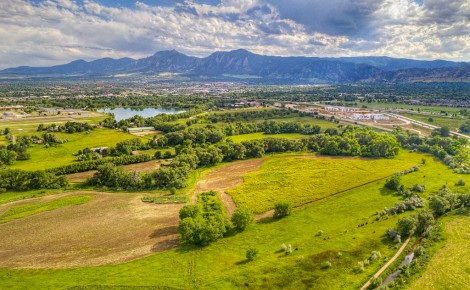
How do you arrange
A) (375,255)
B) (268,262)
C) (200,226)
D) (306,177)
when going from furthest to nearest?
(306,177)
(200,226)
(375,255)
(268,262)

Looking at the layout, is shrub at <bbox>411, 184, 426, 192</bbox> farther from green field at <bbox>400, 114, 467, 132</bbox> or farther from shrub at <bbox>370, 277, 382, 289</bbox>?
green field at <bbox>400, 114, 467, 132</bbox>

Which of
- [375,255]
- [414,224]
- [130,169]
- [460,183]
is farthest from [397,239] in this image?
[130,169]

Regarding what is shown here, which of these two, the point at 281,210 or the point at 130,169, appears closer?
the point at 281,210

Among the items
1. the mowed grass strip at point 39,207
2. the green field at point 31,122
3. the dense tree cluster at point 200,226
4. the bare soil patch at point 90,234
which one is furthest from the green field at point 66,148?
the dense tree cluster at point 200,226

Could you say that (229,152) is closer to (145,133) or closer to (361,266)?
(145,133)

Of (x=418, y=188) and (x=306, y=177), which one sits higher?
(x=418, y=188)

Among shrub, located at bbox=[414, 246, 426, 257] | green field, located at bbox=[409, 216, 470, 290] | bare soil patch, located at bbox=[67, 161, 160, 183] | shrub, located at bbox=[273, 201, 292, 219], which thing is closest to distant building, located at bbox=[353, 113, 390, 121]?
bare soil patch, located at bbox=[67, 161, 160, 183]

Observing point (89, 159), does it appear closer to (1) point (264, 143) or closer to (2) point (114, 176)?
(2) point (114, 176)
